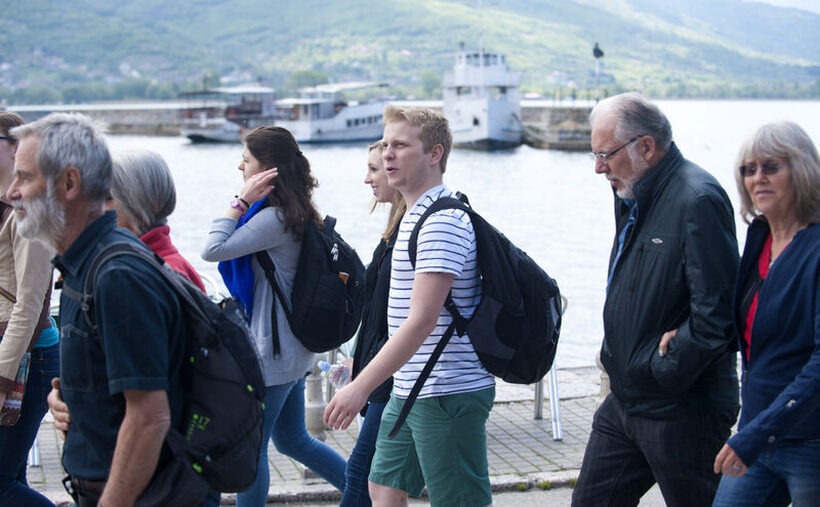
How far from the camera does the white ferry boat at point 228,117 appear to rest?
8850 centimetres

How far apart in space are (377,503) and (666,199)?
1625 mm

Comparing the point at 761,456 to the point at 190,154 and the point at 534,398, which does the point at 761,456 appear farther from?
the point at 190,154

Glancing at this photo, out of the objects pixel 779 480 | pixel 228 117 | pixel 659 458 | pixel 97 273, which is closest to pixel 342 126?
pixel 228 117

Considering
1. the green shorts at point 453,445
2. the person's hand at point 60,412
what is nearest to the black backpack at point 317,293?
the green shorts at point 453,445

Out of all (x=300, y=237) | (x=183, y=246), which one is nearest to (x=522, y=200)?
(x=183, y=246)

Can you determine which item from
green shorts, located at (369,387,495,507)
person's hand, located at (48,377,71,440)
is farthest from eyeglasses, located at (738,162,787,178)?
person's hand, located at (48,377,71,440)

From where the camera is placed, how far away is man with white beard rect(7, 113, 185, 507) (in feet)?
7.46

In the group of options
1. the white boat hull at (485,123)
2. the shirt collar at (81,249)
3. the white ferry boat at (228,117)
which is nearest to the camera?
the shirt collar at (81,249)

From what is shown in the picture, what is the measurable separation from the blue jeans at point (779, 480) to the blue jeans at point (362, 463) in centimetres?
146

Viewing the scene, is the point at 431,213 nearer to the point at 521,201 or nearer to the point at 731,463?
the point at 731,463

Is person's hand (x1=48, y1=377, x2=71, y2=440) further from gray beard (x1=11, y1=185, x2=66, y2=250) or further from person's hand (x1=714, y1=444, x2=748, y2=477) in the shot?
person's hand (x1=714, y1=444, x2=748, y2=477)

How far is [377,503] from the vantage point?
3605 millimetres

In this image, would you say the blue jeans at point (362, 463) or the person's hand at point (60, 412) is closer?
the person's hand at point (60, 412)

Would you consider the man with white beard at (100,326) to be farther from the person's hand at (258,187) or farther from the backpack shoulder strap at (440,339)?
the person's hand at (258,187)
